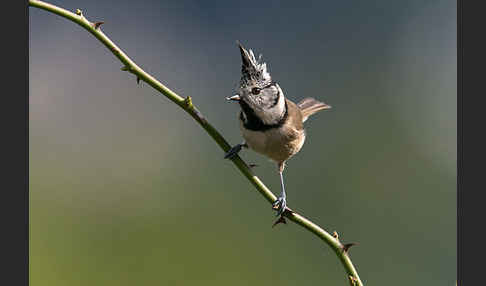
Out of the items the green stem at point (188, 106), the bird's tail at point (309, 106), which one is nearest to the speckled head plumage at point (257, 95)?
the green stem at point (188, 106)

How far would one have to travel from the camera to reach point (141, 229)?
3.09 m

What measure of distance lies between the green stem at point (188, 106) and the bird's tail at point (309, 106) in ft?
4.26

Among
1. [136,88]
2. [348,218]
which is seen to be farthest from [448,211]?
[136,88]

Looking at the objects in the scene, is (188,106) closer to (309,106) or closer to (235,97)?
(235,97)

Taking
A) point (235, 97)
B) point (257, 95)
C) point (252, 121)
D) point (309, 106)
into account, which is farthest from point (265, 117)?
point (309, 106)

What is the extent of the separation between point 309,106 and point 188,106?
1513 millimetres

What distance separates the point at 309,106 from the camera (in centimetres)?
304

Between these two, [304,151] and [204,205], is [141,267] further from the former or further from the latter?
[304,151]

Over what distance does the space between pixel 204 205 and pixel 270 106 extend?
117cm

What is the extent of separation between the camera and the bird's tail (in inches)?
117

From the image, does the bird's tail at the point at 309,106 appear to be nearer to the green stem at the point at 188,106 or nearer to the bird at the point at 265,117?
the bird at the point at 265,117

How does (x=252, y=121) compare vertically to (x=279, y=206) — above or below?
above

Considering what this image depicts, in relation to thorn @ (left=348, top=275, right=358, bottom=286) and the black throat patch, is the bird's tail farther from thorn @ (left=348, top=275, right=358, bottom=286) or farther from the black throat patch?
thorn @ (left=348, top=275, right=358, bottom=286)

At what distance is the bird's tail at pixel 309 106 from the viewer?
2.98m
